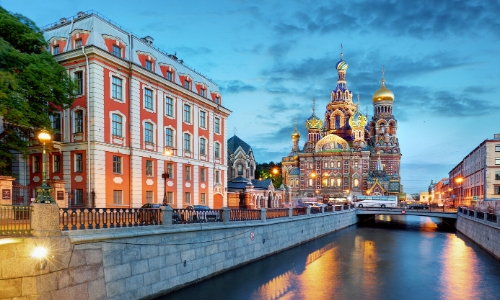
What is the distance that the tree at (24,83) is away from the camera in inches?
839

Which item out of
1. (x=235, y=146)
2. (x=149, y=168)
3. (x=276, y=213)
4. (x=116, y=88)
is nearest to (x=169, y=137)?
(x=149, y=168)

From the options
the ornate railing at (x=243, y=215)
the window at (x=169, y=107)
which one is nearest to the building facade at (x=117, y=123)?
the window at (x=169, y=107)

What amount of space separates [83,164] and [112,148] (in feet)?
7.33

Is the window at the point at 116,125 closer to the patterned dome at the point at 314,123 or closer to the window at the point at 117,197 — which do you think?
the window at the point at 117,197

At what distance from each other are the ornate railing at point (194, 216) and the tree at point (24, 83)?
10.6m

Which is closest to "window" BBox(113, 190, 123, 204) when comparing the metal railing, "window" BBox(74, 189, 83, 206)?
"window" BBox(74, 189, 83, 206)

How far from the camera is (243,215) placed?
83.5ft

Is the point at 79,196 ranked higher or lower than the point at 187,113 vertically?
lower

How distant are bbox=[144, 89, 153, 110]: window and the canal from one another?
15.2 m

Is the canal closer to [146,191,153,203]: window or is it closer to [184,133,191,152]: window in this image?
[146,191,153,203]: window

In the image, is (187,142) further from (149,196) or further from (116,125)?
(116,125)

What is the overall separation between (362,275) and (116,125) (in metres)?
20.0

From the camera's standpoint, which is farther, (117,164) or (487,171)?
(487,171)

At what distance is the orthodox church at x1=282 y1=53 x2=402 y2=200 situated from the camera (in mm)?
90562
